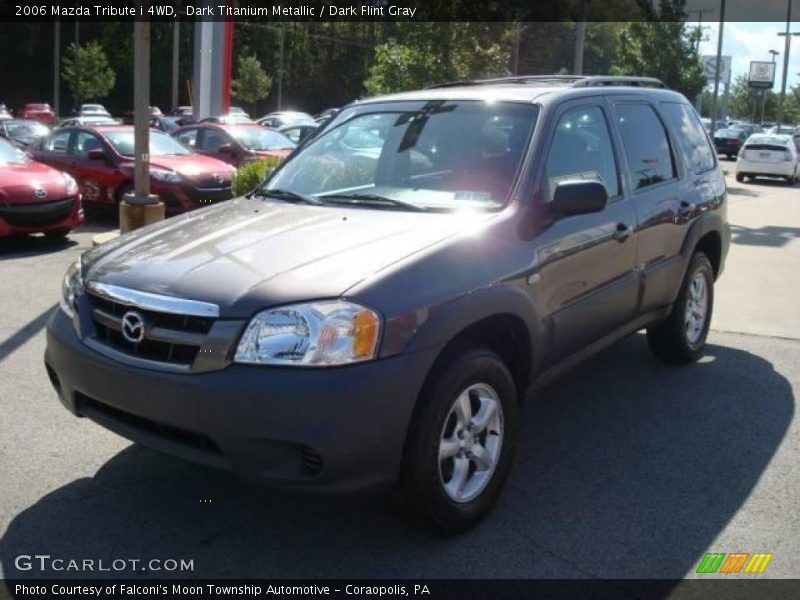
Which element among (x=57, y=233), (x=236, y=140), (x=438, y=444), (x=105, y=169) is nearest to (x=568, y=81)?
(x=438, y=444)

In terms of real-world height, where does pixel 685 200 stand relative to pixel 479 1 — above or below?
below

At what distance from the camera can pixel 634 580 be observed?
326 centimetres

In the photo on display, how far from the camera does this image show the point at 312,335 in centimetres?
305

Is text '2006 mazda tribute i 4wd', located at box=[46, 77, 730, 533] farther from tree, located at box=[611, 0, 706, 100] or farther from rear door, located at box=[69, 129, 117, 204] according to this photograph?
tree, located at box=[611, 0, 706, 100]

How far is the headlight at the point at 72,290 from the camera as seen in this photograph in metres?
3.69

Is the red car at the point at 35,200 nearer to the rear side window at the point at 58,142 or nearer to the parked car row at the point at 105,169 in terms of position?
the parked car row at the point at 105,169

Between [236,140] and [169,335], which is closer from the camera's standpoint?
[169,335]

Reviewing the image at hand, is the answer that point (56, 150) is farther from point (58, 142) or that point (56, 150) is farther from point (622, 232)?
point (622, 232)

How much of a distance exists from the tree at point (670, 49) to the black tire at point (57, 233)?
63.3 ft

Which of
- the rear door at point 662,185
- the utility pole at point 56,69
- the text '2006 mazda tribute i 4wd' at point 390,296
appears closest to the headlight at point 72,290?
the text '2006 mazda tribute i 4wd' at point 390,296

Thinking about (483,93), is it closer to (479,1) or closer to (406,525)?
(406,525)

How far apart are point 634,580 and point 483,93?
2588 mm

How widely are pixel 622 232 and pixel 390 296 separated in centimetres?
199

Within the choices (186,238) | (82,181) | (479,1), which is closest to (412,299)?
(186,238)
